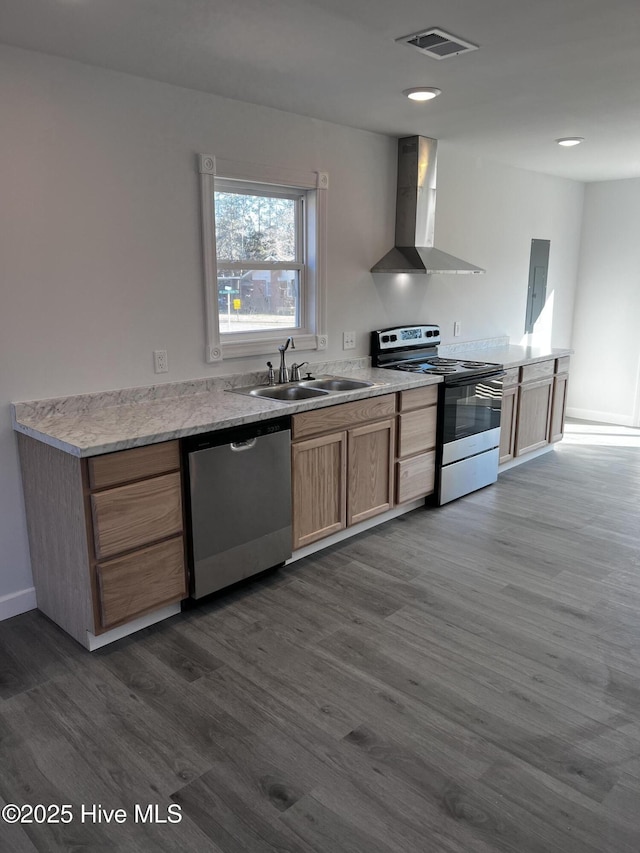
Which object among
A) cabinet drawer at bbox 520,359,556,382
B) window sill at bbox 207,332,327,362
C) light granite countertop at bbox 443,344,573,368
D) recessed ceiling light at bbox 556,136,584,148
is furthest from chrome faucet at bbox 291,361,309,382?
recessed ceiling light at bbox 556,136,584,148

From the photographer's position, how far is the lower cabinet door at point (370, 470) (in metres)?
3.56

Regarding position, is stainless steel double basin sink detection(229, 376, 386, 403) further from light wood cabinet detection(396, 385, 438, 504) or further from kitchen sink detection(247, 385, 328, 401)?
light wood cabinet detection(396, 385, 438, 504)

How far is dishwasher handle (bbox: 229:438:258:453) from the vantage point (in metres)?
2.83

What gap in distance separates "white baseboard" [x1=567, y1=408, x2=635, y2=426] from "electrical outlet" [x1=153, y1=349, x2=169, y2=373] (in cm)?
522

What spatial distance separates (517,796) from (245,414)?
5.88ft

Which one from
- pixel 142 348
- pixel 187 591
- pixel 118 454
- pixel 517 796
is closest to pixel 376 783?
pixel 517 796

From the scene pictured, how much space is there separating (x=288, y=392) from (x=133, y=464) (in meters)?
1.32

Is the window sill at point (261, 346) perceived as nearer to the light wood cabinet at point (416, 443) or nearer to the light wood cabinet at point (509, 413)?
the light wood cabinet at point (416, 443)

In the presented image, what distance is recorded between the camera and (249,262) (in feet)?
11.7

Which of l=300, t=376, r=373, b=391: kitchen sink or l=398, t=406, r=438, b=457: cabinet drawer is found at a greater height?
l=300, t=376, r=373, b=391: kitchen sink

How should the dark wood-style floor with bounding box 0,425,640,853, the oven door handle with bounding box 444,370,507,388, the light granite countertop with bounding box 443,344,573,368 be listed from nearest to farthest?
the dark wood-style floor with bounding box 0,425,640,853 < the oven door handle with bounding box 444,370,507,388 < the light granite countertop with bounding box 443,344,573,368

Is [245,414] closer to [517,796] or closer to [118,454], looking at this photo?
[118,454]

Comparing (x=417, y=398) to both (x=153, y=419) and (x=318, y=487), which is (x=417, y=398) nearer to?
(x=318, y=487)

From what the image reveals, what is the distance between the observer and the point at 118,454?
2422 mm
